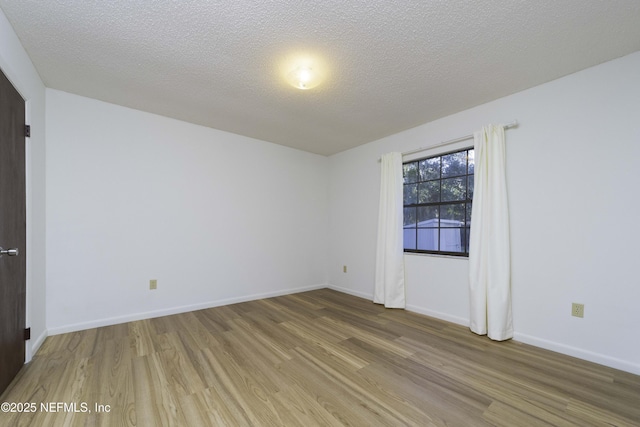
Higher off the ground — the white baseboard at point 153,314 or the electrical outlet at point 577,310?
the electrical outlet at point 577,310

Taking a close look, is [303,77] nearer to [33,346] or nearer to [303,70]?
[303,70]

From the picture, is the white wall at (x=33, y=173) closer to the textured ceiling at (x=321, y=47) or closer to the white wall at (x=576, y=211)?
the textured ceiling at (x=321, y=47)

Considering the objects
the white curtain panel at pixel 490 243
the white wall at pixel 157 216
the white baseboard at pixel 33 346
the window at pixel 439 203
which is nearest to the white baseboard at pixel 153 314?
the white wall at pixel 157 216

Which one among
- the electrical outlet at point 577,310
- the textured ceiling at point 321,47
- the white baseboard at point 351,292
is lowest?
the white baseboard at point 351,292

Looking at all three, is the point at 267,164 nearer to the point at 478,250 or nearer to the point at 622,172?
the point at 478,250

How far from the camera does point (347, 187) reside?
4465 millimetres

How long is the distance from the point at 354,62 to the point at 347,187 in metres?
2.49

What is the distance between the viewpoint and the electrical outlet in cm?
217

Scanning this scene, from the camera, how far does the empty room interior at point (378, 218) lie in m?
1.63

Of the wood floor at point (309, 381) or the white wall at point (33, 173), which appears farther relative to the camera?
the white wall at point (33, 173)

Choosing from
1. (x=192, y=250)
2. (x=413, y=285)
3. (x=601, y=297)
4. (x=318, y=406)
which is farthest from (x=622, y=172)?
(x=192, y=250)

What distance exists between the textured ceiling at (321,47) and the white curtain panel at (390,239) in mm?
932

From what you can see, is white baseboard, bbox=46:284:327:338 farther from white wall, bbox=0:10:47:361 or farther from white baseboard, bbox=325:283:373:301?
white baseboard, bbox=325:283:373:301

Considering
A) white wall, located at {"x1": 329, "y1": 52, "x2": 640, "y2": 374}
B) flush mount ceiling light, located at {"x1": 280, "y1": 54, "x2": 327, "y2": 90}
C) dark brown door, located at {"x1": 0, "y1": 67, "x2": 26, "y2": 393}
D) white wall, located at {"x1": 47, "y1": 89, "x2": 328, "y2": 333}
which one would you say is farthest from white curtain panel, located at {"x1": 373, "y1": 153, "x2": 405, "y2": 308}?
dark brown door, located at {"x1": 0, "y1": 67, "x2": 26, "y2": 393}
